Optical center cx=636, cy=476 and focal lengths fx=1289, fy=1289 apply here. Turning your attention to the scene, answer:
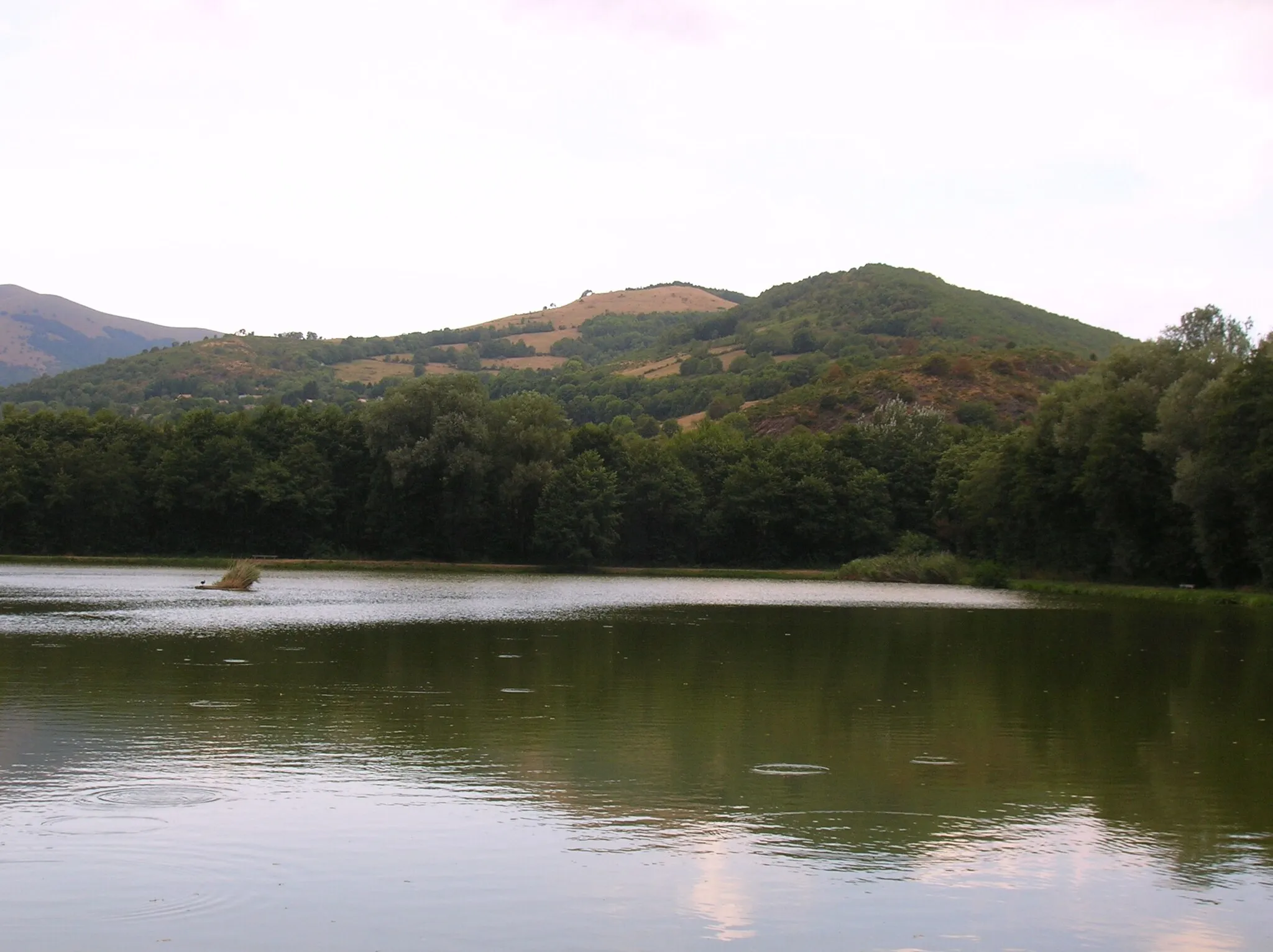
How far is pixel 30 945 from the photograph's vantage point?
784 centimetres

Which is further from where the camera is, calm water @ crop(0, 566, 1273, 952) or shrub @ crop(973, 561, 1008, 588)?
shrub @ crop(973, 561, 1008, 588)

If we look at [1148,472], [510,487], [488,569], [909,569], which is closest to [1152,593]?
[1148,472]

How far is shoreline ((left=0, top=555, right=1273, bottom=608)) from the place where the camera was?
65250mm

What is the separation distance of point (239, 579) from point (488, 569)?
3392 cm

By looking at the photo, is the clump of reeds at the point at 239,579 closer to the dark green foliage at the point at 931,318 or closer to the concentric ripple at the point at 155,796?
the concentric ripple at the point at 155,796

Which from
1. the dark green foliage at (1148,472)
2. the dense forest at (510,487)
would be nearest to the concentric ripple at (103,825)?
the dark green foliage at (1148,472)

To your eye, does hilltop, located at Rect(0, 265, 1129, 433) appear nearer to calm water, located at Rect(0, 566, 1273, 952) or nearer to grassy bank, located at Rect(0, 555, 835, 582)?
grassy bank, located at Rect(0, 555, 835, 582)

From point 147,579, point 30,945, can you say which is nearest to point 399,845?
point 30,945

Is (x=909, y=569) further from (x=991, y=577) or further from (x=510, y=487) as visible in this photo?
(x=510, y=487)

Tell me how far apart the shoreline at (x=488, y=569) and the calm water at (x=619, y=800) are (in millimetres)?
38946

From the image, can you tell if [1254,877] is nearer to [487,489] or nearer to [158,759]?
[158,759]

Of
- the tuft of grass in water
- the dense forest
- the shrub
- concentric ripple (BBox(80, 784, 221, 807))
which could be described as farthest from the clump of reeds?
the shrub

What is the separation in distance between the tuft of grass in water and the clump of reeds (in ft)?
127

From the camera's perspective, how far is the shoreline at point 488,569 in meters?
65.2
